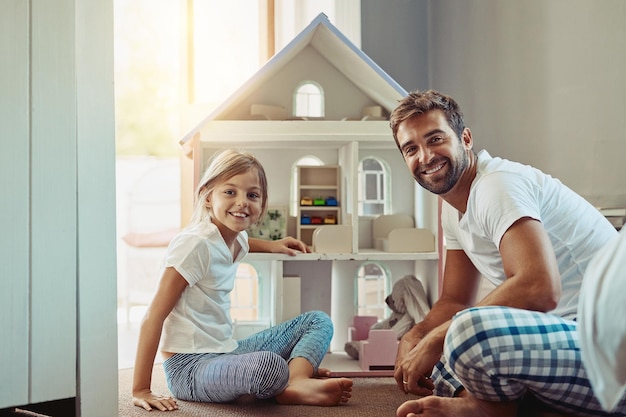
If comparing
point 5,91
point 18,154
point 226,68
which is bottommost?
point 18,154

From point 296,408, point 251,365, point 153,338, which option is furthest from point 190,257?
point 296,408

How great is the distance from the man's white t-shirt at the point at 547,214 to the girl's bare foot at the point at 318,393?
0.45m

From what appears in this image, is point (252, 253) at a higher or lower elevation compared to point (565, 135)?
lower

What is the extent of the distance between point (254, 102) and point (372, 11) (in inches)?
28.2

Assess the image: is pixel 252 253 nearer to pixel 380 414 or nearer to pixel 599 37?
pixel 380 414

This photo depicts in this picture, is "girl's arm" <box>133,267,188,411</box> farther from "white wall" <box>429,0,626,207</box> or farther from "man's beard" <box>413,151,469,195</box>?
"white wall" <box>429,0,626,207</box>

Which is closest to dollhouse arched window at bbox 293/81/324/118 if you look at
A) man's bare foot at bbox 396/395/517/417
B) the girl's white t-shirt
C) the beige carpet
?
the girl's white t-shirt

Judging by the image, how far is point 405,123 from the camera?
1.45 meters

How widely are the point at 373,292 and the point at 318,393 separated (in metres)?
0.87

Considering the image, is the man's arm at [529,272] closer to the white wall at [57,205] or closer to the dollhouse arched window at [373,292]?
the white wall at [57,205]

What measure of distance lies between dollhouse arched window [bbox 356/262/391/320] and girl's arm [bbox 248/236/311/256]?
382 mm

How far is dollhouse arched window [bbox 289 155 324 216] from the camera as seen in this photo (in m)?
2.24

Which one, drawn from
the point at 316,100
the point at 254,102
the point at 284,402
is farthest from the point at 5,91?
the point at 316,100

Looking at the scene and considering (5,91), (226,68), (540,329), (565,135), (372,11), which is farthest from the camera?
(226,68)
